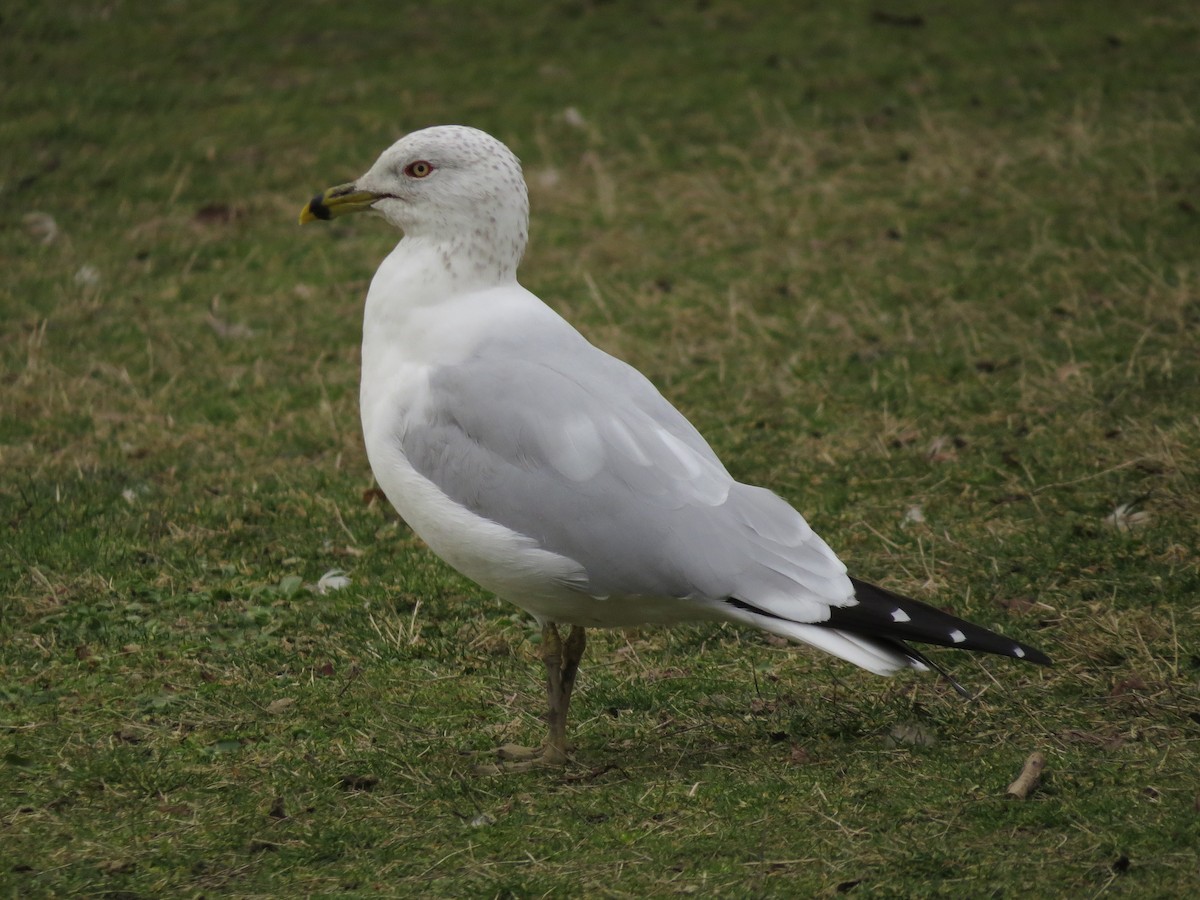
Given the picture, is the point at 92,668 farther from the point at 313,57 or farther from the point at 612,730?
the point at 313,57

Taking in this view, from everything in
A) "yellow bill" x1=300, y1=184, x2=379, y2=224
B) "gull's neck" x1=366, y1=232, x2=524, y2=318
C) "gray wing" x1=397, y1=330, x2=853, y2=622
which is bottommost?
"gray wing" x1=397, y1=330, x2=853, y2=622

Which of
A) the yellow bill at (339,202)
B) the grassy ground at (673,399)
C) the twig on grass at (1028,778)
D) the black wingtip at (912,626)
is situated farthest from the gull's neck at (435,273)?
the twig on grass at (1028,778)

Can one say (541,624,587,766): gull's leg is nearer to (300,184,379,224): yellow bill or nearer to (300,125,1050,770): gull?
(300,125,1050,770): gull

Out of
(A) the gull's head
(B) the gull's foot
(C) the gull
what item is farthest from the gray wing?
(B) the gull's foot

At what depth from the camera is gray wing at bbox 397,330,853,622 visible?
379 centimetres

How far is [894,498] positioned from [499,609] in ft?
5.16

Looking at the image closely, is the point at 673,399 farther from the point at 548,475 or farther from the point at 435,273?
the point at 548,475

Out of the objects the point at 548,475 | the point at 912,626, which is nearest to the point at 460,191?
the point at 548,475

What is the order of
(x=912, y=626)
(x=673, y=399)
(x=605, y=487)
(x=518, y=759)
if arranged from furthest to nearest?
(x=673, y=399) → (x=518, y=759) → (x=605, y=487) → (x=912, y=626)

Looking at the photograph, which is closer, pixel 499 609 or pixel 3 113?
pixel 499 609

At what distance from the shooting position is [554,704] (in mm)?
4141

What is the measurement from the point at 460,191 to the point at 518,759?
4.94 ft

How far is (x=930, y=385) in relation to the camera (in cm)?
671

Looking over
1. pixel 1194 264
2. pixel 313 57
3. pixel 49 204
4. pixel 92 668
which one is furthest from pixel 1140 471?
pixel 313 57
